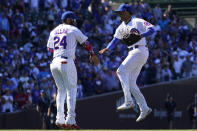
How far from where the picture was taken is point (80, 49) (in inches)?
1081

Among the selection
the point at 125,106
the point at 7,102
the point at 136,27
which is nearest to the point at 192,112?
the point at 7,102

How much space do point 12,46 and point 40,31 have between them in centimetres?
210

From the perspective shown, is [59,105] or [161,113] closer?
[59,105]

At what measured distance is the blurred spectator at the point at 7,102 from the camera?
2366 centimetres

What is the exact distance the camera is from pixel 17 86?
24.2 meters

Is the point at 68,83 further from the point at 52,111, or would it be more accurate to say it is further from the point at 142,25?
the point at 52,111

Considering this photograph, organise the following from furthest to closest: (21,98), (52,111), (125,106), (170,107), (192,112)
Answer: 1. (192,112)
2. (170,107)
3. (21,98)
4. (52,111)
5. (125,106)

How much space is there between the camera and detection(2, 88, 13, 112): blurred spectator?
23.7m

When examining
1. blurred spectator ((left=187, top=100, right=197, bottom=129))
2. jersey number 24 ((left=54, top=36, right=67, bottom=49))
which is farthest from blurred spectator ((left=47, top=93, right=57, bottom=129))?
blurred spectator ((left=187, top=100, right=197, bottom=129))

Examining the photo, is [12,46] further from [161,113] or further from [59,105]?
[59,105]

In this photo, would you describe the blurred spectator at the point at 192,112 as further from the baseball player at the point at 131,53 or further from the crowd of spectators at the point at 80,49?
the baseball player at the point at 131,53

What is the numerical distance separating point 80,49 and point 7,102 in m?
4.71

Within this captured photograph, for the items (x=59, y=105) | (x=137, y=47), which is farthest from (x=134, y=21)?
(x=59, y=105)

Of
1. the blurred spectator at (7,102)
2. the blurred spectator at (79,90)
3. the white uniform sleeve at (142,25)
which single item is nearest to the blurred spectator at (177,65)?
the blurred spectator at (79,90)
